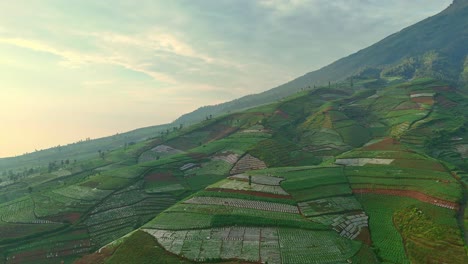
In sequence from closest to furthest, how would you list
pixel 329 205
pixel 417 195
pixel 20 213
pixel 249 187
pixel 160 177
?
pixel 417 195 < pixel 329 205 < pixel 249 187 < pixel 20 213 < pixel 160 177

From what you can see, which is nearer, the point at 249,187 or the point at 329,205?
the point at 329,205

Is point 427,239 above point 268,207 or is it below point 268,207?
below

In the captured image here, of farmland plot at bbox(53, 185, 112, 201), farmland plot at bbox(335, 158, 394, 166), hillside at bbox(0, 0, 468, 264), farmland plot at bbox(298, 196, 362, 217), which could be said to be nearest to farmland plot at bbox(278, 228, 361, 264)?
hillside at bbox(0, 0, 468, 264)

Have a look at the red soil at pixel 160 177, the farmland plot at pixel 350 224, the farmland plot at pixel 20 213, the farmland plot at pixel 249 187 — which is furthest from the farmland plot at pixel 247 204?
the farmland plot at pixel 20 213

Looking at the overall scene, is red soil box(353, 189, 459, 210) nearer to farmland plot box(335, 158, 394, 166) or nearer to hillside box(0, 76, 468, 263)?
hillside box(0, 76, 468, 263)

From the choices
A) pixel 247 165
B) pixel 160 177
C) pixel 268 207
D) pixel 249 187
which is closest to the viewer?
pixel 268 207

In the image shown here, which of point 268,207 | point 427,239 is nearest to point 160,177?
point 268,207

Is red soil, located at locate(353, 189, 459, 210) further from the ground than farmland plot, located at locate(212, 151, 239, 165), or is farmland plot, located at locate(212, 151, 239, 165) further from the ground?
farmland plot, located at locate(212, 151, 239, 165)

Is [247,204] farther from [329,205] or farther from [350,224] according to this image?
[350,224]
